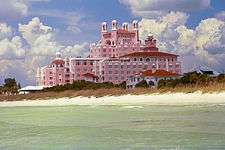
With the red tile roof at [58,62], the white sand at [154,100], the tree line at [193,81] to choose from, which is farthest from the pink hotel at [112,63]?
the white sand at [154,100]

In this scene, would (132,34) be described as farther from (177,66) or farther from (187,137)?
(187,137)

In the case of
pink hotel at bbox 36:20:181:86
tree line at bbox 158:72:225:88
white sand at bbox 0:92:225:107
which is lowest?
white sand at bbox 0:92:225:107

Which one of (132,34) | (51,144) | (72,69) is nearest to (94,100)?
(51,144)

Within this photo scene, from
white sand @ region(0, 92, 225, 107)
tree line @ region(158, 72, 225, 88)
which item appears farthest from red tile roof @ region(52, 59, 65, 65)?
white sand @ region(0, 92, 225, 107)

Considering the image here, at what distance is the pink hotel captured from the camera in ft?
420

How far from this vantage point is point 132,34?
156000 mm

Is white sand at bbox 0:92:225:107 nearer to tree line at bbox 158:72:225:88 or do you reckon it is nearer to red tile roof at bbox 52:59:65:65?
tree line at bbox 158:72:225:88

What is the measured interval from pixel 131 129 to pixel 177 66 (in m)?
117

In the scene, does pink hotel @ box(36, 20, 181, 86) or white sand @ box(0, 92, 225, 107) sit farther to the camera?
pink hotel @ box(36, 20, 181, 86)

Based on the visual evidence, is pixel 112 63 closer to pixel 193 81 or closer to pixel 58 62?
pixel 58 62

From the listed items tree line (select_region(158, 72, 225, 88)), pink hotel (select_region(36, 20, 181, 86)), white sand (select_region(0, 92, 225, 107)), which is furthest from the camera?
pink hotel (select_region(36, 20, 181, 86))

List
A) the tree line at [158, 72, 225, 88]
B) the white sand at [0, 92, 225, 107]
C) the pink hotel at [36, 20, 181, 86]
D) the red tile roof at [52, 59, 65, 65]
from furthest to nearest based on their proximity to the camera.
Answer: the red tile roof at [52, 59, 65, 65] → the pink hotel at [36, 20, 181, 86] → the tree line at [158, 72, 225, 88] → the white sand at [0, 92, 225, 107]

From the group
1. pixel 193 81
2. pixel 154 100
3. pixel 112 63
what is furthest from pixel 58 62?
pixel 154 100

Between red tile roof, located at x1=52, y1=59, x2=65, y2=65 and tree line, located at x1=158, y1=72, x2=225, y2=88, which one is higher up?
red tile roof, located at x1=52, y1=59, x2=65, y2=65
